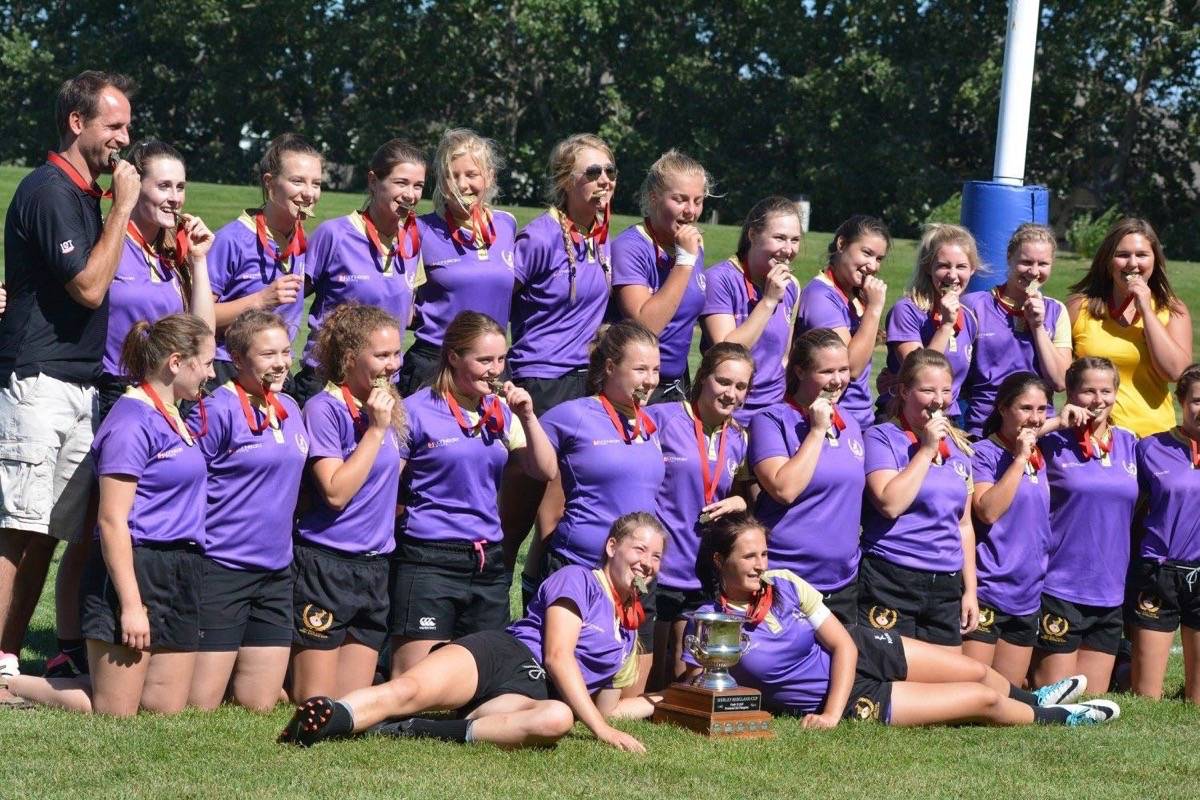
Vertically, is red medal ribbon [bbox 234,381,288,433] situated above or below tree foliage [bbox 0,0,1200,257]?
below

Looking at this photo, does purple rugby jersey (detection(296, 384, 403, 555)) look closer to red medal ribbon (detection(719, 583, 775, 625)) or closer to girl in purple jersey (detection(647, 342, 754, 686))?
girl in purple jersey (detection(647, 342, 754, 686))

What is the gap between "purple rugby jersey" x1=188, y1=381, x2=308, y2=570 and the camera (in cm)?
648

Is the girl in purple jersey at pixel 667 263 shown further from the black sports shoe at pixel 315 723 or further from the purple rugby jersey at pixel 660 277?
the black sports shoe at pixel 315 723

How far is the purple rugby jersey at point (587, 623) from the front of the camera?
655cm

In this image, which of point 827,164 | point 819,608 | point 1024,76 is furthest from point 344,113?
point 819,608

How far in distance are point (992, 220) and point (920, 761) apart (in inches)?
167

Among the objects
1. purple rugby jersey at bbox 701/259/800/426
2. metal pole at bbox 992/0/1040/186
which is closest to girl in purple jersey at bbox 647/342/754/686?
purple rugby jersey at bbox 701/259/800/426

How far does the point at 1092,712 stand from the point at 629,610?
7.24ft

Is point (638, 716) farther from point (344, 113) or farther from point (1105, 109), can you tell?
point (344, 113)

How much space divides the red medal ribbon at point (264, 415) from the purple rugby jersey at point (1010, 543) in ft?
10.7

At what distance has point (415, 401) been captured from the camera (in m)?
6.87

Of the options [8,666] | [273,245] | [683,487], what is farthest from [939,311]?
[8,666]

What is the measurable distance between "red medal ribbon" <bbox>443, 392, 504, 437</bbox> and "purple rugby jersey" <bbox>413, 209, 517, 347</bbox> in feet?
1.67

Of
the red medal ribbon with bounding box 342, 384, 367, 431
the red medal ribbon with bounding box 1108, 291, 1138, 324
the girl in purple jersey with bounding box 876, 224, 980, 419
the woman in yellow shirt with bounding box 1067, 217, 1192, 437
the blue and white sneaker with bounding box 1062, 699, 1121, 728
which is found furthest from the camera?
the red medal ribbon with bounding box 1108, 291, 1138, 324
